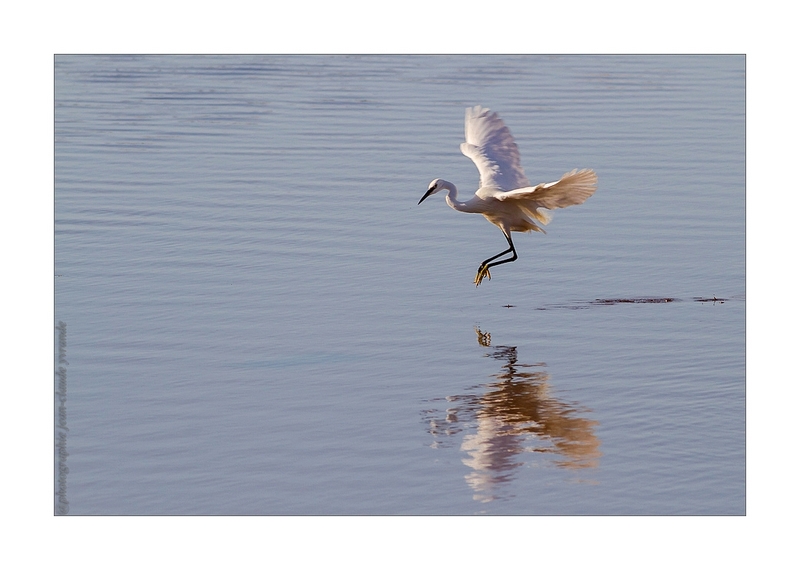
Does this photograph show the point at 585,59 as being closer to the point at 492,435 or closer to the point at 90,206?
the point at 90,206

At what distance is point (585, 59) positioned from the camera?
26.5 metres

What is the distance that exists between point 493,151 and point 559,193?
1.94m

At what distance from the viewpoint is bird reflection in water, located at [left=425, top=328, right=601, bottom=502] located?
25.5 ft

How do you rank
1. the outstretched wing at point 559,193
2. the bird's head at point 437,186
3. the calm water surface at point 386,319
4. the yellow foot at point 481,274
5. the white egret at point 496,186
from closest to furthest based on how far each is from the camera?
1. the calm water surface at point 386,319
2. the outstretched wing at point 559,193
3. the yellow foot at point 481,274
4. the white egret at point 496,186
5. the bird's head at point 437,186

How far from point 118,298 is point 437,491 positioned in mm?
4603

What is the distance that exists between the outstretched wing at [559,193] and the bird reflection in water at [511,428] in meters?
1.60

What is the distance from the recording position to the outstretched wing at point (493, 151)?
40.4ft

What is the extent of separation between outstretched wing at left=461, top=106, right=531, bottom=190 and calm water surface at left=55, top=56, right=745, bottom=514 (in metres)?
0.90

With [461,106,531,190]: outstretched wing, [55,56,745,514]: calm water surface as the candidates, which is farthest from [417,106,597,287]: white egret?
[55,56,745,514]: calm water surface

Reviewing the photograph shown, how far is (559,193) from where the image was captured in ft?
35.2

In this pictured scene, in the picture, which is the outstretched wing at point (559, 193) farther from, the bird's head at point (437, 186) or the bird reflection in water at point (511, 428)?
the bird reflection in water at point (511, 428)

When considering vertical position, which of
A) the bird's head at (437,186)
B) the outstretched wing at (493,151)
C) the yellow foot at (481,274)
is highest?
the outstretched wing at (493,151)

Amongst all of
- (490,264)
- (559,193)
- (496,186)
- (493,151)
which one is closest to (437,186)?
(496,186)

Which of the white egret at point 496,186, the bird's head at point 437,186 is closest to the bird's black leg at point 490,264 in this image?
the white egret at point 496,186
